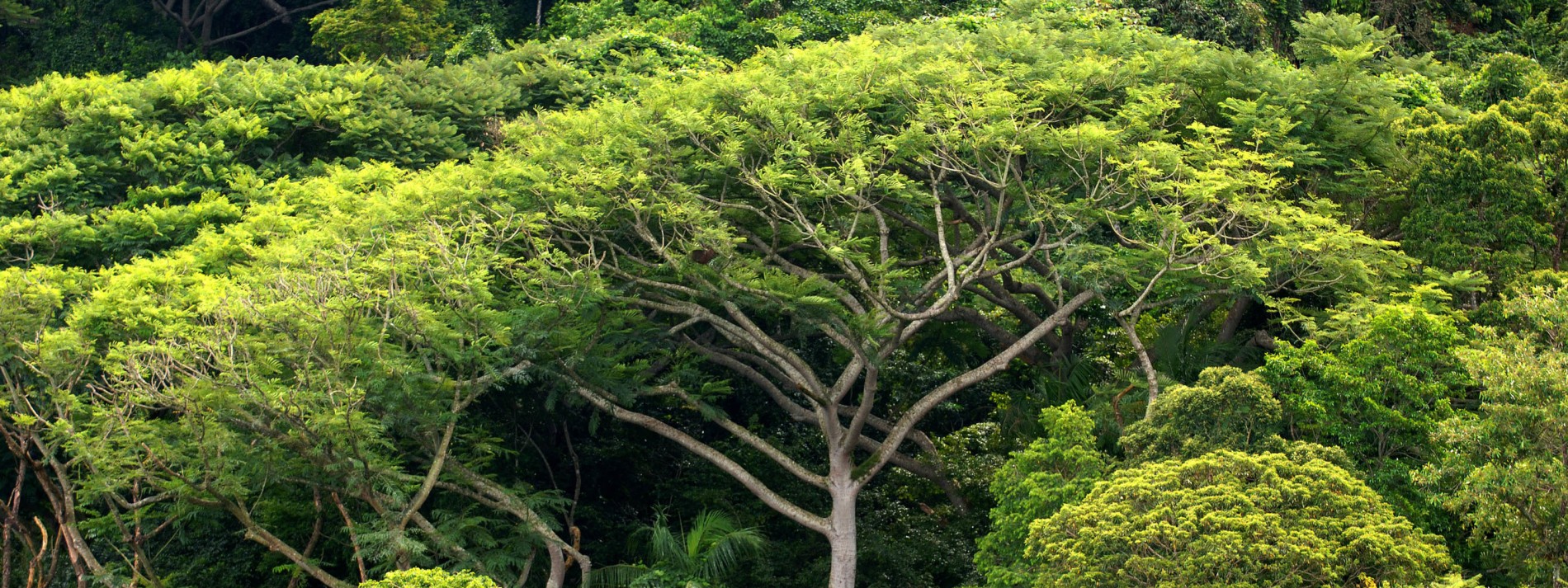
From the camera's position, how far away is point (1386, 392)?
16.4 m

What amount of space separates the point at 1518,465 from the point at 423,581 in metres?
9.21

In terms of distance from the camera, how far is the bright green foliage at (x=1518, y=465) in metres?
13.6

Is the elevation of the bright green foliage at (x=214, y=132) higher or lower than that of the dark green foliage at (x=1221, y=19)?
lower

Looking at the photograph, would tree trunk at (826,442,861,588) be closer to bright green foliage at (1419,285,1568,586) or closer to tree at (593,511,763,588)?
tree at (593,511,763,588)

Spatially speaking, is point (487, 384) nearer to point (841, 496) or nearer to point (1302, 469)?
point (841, 496)

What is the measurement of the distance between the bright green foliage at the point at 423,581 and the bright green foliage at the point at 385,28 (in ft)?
57.9

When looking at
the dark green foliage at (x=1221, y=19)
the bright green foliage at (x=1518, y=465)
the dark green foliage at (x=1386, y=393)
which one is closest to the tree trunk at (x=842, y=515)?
the dark green foliage at (x=1386, y=393)

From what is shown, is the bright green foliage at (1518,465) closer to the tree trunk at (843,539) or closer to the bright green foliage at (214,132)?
the tree trunk at (843,539)

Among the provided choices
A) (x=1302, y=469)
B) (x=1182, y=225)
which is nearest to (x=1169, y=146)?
(x=1182, y=225)

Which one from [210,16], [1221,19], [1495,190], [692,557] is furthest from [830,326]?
[210,16]

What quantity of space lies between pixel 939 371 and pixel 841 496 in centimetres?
512

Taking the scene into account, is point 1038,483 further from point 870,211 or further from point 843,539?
point 870,211

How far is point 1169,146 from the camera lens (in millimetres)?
17703

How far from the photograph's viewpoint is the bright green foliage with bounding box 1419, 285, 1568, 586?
44.7ft
